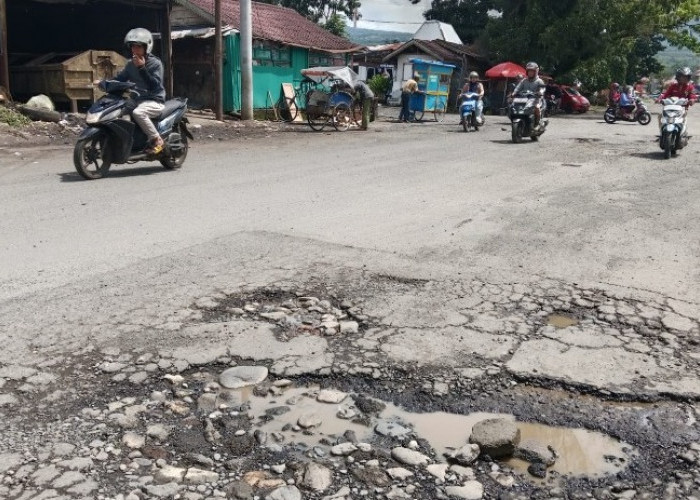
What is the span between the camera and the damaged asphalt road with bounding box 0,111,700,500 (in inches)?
99.0

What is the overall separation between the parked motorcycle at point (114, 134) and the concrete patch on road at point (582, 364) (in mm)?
6144

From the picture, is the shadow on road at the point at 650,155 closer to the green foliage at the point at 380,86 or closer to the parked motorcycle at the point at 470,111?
the parked motorcycle at the point at 470,111

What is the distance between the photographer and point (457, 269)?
4.92 meters

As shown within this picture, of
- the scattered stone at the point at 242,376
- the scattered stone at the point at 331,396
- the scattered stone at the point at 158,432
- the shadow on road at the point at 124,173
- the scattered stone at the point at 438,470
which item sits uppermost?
the shadow on road at the point at 124,173

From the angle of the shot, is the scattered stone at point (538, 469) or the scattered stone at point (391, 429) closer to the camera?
the scattered stone at point (538, 469)

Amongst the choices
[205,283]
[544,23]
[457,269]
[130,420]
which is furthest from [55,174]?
[544,23]

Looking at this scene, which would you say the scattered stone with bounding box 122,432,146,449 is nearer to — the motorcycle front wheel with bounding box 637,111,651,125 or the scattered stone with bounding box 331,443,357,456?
the scattered stone with bounding box 331,443,357,456

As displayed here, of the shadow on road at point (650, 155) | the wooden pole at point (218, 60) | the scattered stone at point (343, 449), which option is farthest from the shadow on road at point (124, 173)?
the shadow on road at point (650, 155)

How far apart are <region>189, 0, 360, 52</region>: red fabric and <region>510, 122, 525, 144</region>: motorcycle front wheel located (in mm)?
10358

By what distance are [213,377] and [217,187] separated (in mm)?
5138

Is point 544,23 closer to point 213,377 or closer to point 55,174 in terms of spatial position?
point 55,174

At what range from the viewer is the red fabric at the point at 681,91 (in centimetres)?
1147

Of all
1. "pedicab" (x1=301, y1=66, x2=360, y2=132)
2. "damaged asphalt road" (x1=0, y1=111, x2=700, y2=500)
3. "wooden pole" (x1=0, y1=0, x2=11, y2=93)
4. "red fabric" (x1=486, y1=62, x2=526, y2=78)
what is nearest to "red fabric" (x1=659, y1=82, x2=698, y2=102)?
"damaged asphalt road" (x1=0, y1=111, x2=700, y2=500)

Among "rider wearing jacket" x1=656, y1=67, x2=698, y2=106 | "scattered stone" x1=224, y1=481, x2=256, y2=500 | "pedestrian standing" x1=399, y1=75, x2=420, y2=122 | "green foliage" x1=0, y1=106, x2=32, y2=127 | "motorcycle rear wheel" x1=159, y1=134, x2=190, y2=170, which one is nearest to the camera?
"scattered stone" x1=224, y1=481, x2=256, y2=500
